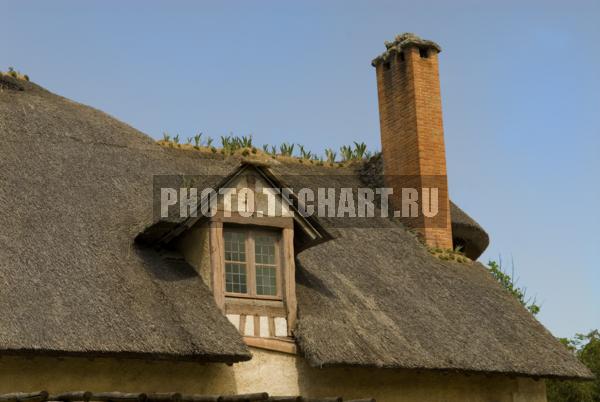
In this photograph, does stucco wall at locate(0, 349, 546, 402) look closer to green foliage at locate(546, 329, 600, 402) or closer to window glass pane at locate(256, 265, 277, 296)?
window glass pane at locate(256, 265, 277, 296)

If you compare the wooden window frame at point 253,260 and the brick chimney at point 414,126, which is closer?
the wooden window frame at point 253,260

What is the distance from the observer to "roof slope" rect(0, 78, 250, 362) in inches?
484

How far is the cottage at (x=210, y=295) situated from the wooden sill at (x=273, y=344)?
17 millimetres

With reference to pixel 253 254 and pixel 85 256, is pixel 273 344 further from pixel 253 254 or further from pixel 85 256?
pixel 85 256

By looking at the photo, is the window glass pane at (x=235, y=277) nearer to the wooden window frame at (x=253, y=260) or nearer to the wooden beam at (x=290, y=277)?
the wooden window frame at (x=253, y=260)

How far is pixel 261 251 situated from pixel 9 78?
6.54 m

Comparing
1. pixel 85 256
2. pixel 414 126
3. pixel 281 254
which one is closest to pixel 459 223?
pixel 414 126

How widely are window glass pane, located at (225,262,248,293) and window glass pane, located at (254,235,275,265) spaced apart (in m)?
0.34

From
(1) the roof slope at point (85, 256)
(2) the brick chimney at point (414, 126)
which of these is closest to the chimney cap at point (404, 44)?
(2) the brick chimney at point (414, 126)

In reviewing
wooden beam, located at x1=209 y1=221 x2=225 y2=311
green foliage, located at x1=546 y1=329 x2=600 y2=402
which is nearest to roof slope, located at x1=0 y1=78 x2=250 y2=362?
wooden beam, located at x1=209 y1=221 x2=225 y2=311

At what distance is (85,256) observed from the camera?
1382 centimetres

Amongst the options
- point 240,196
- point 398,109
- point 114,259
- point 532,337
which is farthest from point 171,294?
point 398,109

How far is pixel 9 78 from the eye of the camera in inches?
732

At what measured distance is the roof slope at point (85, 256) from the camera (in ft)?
40.3
